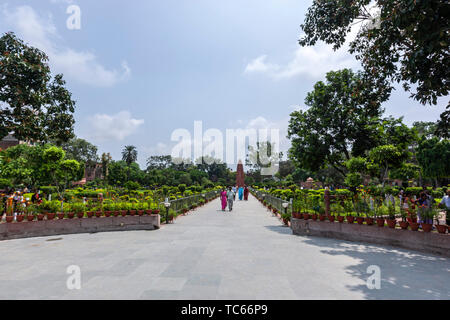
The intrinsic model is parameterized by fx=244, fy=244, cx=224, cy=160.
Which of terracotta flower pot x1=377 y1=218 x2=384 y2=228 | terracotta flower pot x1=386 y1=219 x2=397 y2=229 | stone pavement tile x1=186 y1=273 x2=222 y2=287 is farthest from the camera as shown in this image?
terracotta flower pot x1=377 y1=218 x2=384 y2=228

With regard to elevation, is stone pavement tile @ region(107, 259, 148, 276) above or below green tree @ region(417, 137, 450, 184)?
below

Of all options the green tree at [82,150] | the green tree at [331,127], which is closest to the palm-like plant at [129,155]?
the green tree at [82,150]

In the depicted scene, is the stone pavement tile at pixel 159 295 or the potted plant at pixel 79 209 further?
the potted plant at pixel 79 209

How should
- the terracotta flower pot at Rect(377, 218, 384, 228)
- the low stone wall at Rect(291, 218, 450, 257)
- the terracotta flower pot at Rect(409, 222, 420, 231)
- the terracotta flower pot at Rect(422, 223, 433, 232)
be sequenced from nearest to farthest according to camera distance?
1. the low stone wall at Rect(291, 218, 450, 257)
2. the terracotta flower pot at Rect(422, 223, 433, 232)
3. the terracotta flower pot at Rect(409, 222, 420, 231)
4. the terracotta flower pot at Rect(377, 218, 384, 228)

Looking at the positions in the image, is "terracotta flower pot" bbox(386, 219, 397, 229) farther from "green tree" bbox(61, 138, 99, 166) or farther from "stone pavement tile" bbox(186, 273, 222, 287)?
"green tree" bbox(61, 138, 99, 166)

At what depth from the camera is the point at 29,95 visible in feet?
32.0

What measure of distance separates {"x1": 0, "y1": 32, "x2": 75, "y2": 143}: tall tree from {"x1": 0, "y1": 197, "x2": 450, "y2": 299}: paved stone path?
16.1 ft

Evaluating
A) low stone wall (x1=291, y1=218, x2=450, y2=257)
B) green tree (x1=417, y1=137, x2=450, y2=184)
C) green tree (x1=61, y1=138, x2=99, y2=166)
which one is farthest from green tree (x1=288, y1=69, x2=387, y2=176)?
green tree (x1=61, y1=138, x2=99, y2=166)

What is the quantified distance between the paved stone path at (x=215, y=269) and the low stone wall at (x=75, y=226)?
901mm

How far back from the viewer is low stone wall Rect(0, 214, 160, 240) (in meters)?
8.69

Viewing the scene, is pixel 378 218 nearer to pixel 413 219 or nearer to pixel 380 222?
pixel 380 222

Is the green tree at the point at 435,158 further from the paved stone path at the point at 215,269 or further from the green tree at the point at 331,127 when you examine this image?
the paved stone path at the point at 215,269

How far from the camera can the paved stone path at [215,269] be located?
3.89 m
